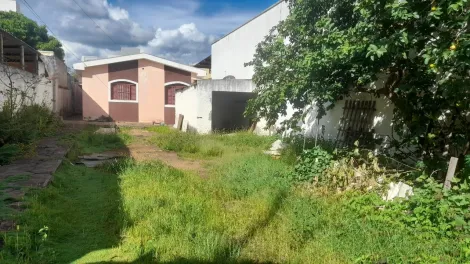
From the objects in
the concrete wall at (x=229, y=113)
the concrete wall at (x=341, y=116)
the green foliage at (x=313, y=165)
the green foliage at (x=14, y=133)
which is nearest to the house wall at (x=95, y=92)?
the concrete wall at (x=229, y=113)

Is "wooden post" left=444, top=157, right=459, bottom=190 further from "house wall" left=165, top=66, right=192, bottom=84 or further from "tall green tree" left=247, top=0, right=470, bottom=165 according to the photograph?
"house wall" left=165, top=66, right=192, bottom=84

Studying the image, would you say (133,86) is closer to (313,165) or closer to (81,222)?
(313,165)

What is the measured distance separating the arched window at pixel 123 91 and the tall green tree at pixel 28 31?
10.6 meters

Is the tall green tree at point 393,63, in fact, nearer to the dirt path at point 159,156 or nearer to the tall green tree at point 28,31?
the dirt path at point 159,156

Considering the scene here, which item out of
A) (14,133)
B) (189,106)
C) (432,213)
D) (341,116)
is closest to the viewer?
(432,213)

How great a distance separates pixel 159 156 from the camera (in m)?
8.84

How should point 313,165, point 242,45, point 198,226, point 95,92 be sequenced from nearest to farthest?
point 198,226 < point 313,165 < point 242,45 < point 95,92

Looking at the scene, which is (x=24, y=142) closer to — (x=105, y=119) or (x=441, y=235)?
(x=441, y=235)

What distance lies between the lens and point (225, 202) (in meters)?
4.75

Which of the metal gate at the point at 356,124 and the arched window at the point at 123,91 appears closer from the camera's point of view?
the metal gate at the point at 356,124

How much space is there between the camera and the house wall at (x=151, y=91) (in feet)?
59.0

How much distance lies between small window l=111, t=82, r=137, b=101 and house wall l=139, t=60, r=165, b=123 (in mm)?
520

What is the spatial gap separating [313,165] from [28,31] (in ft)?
89.5

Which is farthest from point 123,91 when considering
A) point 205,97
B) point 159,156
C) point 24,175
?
point 24,175
